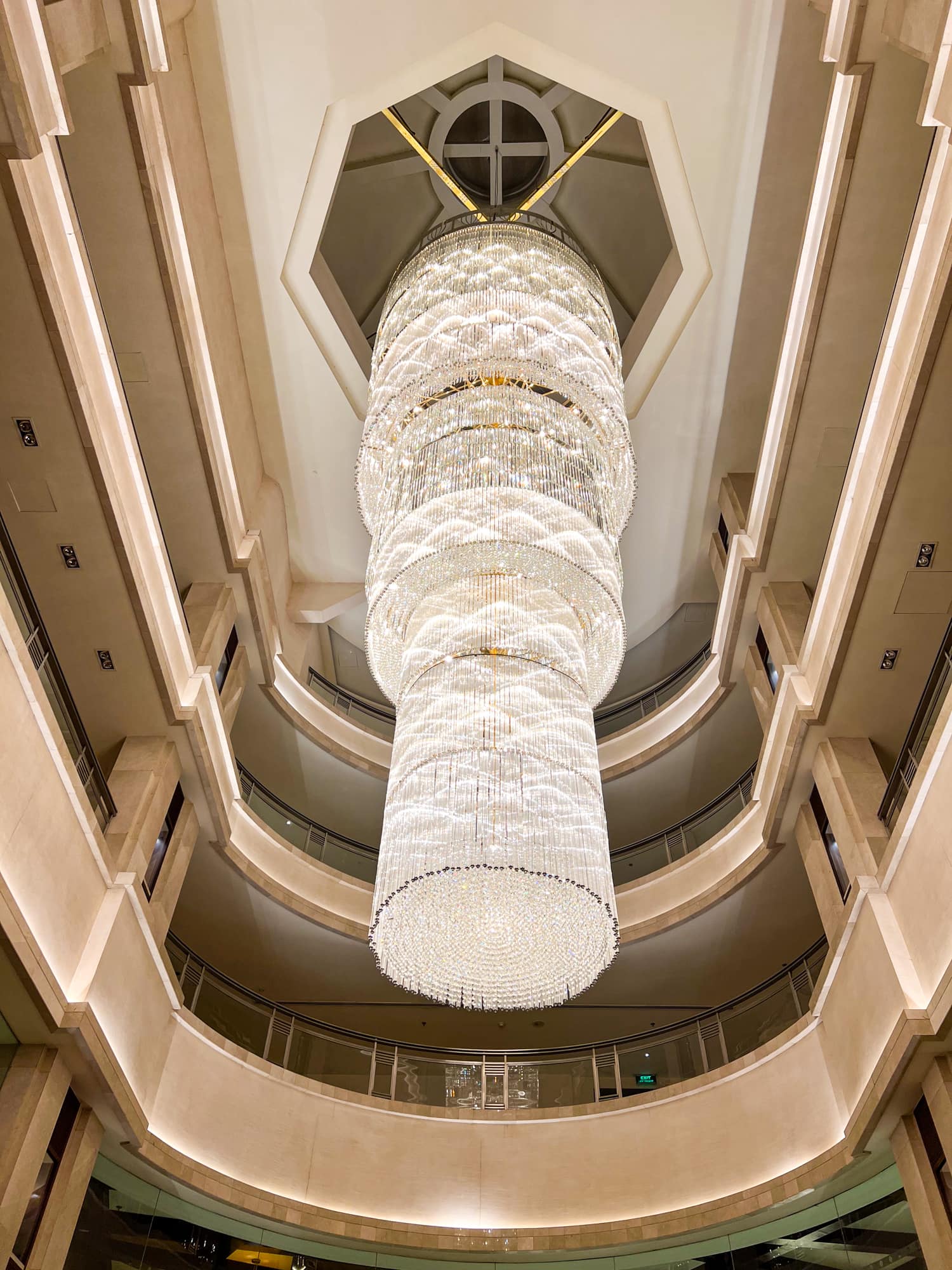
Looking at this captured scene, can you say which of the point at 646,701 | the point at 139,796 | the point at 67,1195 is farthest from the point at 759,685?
the point at 67,1195

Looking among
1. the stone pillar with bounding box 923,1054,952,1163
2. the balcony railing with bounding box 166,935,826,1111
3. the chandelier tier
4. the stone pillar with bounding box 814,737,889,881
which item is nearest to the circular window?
the chandelier tier

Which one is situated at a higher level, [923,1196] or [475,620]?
[475,620]

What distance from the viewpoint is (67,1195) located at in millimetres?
5199

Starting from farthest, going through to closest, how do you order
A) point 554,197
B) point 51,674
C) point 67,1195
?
1. point 554,197
2. point 51,674
3. point 67,1195

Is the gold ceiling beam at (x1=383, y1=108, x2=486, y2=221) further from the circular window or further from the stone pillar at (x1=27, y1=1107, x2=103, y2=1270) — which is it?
the stone pillar at (x1=27, y1=1107, x2=103, y2=1270)

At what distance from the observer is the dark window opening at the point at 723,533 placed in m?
10.1

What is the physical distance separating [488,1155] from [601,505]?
4.95m

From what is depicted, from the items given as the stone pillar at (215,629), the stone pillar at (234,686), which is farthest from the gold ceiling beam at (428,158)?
the stone pillar at (234,686)

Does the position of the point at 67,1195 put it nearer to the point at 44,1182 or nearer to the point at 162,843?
the point at 44,1182

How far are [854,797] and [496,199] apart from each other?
22.4 feet

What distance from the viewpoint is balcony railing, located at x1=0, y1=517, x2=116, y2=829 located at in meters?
5.20

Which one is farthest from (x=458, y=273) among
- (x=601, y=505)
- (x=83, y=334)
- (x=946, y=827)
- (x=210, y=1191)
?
(x=210, y=1191)

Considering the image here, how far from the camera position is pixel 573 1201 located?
6.93 meters

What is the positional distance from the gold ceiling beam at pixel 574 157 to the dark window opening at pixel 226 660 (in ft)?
16.2
